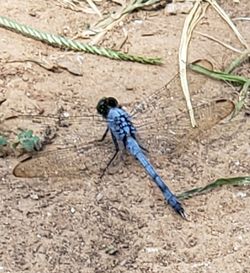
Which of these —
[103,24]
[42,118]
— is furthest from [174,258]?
[103,24]

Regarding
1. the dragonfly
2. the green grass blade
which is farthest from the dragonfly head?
the green grass blade

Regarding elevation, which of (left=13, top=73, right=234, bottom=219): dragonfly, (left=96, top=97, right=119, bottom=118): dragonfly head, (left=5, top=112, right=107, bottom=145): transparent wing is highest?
(left=96, top=97, right=119, bottom=118): dragonfly head

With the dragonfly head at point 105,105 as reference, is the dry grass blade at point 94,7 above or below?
below

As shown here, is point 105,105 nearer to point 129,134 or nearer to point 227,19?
point 129,134

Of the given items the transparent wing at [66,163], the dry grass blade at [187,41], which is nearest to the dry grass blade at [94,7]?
the dry grass blade at [187,41]

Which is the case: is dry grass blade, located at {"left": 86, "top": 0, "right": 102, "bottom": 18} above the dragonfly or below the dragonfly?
above

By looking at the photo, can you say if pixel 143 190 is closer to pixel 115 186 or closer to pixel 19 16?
pixel 115 186

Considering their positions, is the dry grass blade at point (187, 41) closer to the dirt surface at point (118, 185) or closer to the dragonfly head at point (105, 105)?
the dirt surface at point (118, 185)

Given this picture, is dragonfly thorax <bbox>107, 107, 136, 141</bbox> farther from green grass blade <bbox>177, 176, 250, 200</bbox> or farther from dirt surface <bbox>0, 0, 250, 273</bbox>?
green grass blade <bbox>177, 176, 250, 200</bbox>
